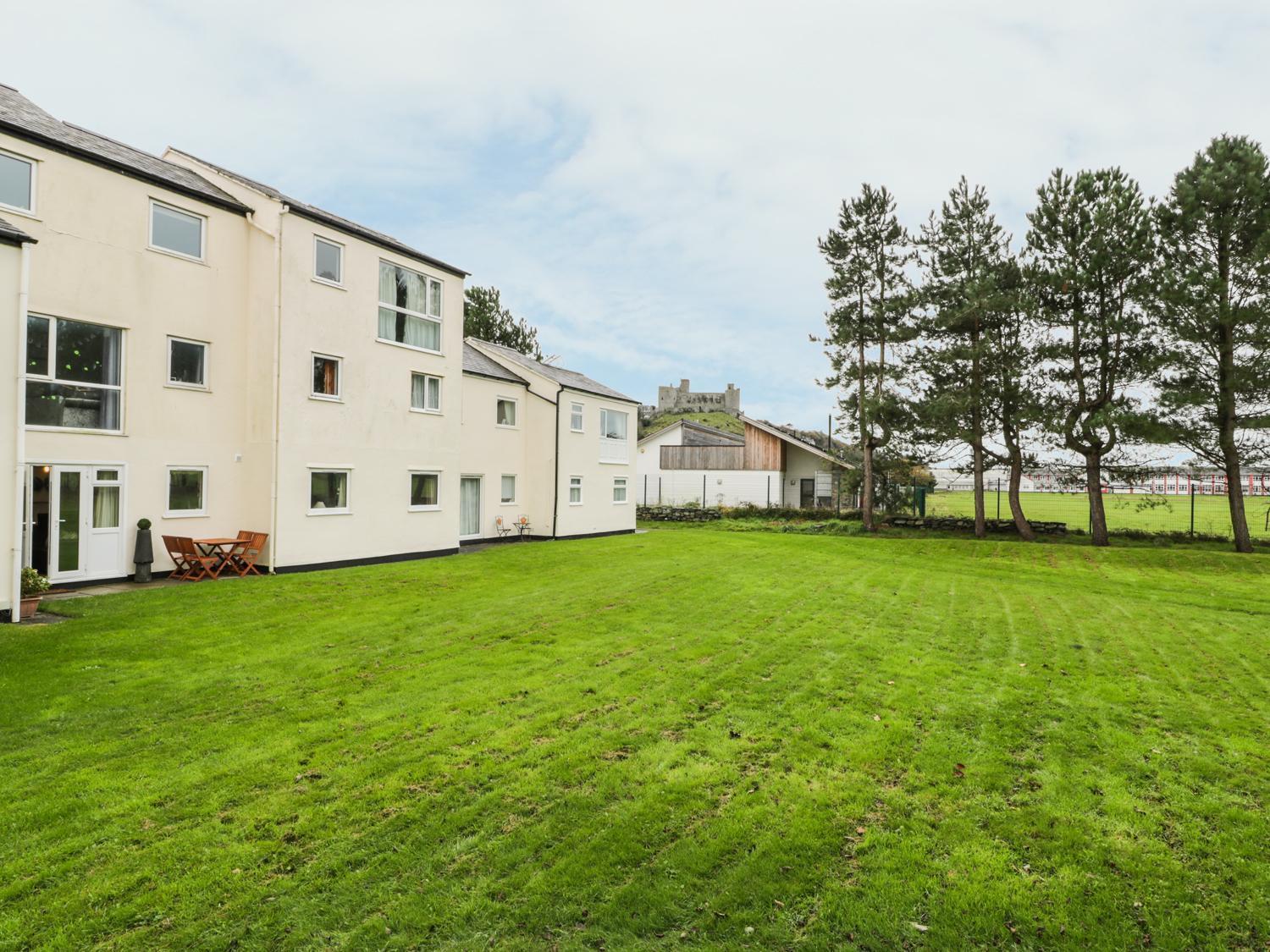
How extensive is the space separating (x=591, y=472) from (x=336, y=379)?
1199 cm

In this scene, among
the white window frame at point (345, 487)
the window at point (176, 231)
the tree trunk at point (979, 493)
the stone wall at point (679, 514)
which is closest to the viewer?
the window at point (176, 231)

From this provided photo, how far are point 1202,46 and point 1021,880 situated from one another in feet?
57.2

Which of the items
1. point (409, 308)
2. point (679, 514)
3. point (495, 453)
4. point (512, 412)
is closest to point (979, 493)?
point (679, 514)

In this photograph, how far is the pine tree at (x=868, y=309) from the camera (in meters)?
28.2

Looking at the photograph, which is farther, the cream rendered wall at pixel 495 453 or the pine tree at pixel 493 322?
the pine tree at pixel 493 322

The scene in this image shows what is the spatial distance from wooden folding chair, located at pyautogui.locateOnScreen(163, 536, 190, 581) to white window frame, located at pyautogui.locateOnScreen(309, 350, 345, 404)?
435cm

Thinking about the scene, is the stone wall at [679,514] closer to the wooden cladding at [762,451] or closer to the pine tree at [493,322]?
the wooden cladding at [762,451]

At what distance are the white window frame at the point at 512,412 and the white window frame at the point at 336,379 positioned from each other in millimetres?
7515

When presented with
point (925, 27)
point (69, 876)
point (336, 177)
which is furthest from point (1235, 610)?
point (336, 177)

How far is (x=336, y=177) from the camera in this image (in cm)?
3331

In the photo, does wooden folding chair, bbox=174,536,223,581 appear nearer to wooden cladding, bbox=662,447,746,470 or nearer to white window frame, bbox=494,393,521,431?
white window frame, bbox=494,393,521,431

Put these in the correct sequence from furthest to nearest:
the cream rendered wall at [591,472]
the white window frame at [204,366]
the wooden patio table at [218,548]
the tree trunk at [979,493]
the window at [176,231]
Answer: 1. the tree trunk at [979,493]
2. the cream rendered wall at [591,472]
3. the white window frame at [204,366]
4. the window at [176,231]
5. the wooden patio table at [218,548]

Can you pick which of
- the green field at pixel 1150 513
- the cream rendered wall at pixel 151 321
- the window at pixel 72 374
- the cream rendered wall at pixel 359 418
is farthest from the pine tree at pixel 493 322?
the window at pixel 72 374

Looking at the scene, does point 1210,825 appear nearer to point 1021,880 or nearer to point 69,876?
point 1021,880
